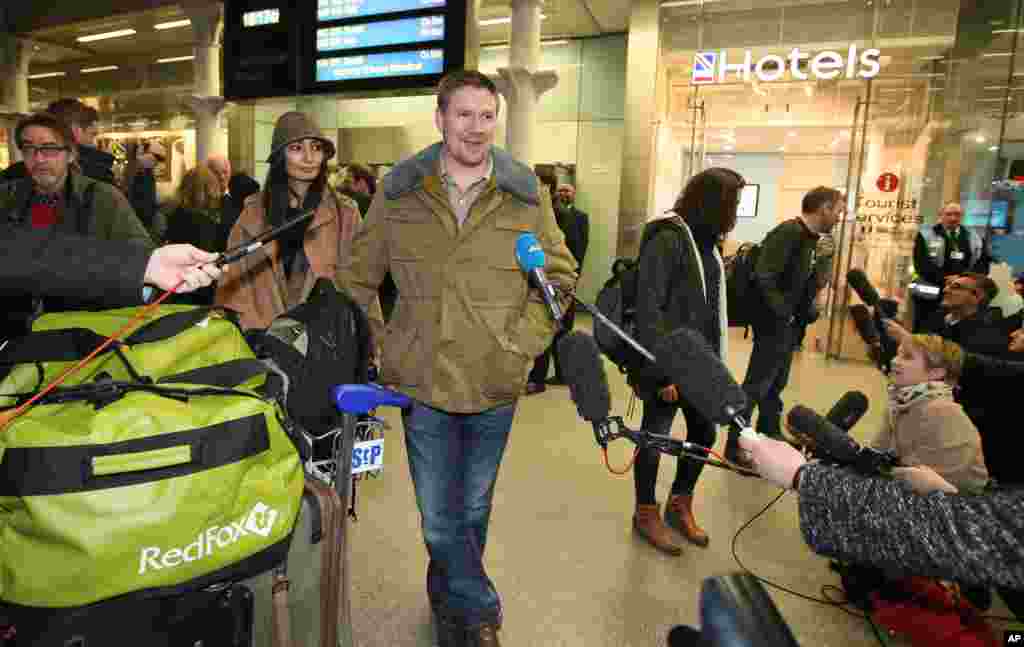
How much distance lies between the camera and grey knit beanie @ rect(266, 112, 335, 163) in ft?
7.11

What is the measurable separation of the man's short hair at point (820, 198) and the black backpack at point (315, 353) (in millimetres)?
3080

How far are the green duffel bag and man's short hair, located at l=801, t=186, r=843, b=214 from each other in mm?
3465

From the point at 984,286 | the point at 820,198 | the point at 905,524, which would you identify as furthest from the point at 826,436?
the point at 984,286

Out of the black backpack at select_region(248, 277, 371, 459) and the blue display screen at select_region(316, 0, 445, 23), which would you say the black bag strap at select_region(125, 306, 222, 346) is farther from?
the blue display screen at select_region(316, 0, 445, 23)

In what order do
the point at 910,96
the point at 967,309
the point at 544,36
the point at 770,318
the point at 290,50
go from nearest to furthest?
the point at 967,309
the point at 770,318
the point at 290,50
the point at 910,96
the point at 544,36

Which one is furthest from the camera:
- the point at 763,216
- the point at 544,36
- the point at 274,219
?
the point at 763,216

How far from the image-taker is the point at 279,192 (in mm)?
2215

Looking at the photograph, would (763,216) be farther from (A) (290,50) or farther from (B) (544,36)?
(A) (290,50)

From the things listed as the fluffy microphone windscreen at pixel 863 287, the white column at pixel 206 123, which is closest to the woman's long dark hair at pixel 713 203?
the fluffy microphone windscreen at pixel 863 287

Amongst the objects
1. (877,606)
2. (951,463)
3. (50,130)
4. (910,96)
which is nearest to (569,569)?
(877,606)

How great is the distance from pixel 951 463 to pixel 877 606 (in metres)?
0.59

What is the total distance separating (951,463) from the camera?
2.24 meters

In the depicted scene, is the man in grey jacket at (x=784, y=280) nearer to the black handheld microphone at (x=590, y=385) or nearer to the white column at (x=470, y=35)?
the white column at (x=470, y=35)

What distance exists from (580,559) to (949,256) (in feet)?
15.9
